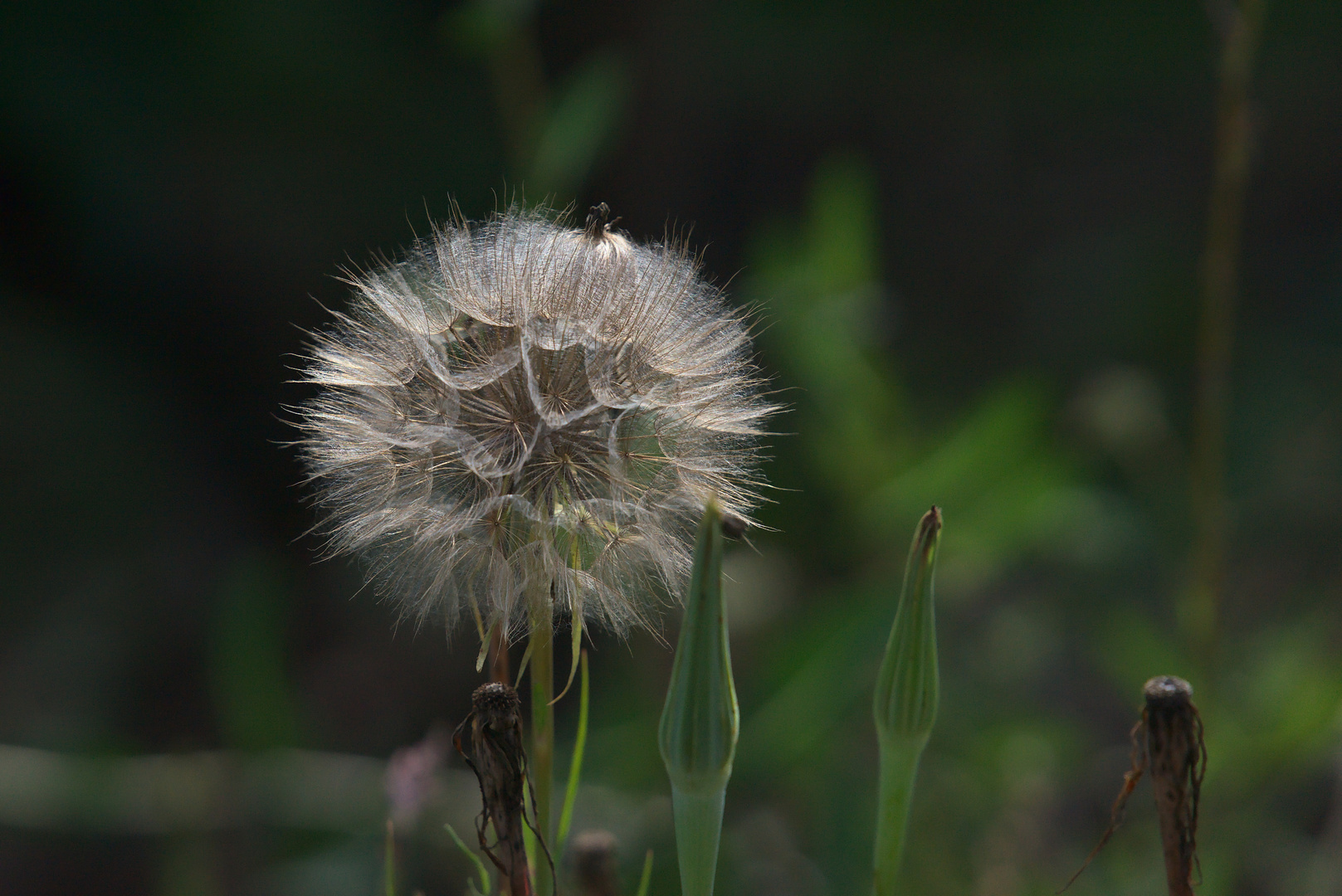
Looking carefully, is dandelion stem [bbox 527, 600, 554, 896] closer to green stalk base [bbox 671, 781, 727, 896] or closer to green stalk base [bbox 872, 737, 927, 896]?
green stalk base [bbox 671, 781, 727, 896]

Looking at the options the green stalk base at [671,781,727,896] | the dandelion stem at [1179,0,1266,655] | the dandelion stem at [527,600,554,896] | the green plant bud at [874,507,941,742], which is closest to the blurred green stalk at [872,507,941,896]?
the green plant bud at [874,507,941,742]

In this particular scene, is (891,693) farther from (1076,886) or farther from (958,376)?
(958,376)

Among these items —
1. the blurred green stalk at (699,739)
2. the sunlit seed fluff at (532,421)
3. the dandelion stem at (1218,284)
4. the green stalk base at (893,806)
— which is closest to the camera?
the blurred green stalk at (699,739)

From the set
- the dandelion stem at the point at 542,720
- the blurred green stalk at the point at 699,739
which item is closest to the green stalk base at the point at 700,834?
the blurred green stalk at the point at 699,739

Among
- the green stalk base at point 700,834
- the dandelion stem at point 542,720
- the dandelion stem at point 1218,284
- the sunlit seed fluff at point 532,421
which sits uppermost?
the dandelion stem at point 1218,284

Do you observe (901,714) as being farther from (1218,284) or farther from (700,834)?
(1218,284)

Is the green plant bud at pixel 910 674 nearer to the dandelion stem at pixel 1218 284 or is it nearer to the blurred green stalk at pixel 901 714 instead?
the blurred green stalk at pixel 901 714

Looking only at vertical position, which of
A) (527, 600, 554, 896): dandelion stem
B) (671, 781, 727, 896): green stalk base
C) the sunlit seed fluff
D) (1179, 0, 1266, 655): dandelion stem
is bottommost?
(671, 781, 727, 896): green stalk base

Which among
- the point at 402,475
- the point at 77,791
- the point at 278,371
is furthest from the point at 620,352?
the point at 278,371
